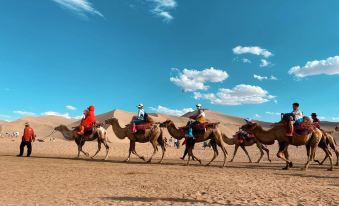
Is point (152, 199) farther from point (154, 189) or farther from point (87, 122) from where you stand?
point (87, 122)

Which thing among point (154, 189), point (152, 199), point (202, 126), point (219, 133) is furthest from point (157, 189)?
point (219, 133)

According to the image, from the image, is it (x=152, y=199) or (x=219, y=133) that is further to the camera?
(x=219, y=133)

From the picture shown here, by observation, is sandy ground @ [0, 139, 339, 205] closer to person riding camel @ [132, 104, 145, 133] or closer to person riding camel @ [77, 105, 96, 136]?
person riding camel @ [132, 104, 145, 133]

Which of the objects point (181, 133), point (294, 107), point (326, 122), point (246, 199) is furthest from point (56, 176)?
point (326, 122)

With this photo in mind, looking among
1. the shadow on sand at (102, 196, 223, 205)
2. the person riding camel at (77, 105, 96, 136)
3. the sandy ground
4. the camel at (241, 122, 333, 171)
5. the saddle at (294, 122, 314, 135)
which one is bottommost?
the shadow on sand at (102, 196, 223, 205)

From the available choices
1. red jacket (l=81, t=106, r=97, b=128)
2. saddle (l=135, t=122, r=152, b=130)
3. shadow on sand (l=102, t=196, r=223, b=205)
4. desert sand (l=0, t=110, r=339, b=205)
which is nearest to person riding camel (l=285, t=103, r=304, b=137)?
desert sand (l=0, t=110, r=339, b=205)

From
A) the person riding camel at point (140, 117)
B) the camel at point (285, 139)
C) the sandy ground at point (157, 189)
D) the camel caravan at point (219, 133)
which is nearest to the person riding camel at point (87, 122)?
the camel caravan at point (219, 133)

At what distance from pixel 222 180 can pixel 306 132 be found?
6.51 meters

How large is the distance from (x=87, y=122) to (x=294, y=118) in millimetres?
10581

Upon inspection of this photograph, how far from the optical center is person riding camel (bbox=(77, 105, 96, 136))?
21.8 metres

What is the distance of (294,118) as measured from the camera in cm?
1723

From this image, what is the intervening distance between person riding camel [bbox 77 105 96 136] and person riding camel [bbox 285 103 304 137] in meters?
10.0

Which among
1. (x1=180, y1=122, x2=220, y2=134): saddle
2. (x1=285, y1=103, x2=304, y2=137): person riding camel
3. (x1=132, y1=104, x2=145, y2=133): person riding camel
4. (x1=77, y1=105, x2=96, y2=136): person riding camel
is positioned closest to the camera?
(x1=285, y1=103, x2=304, y2=137): person riding camel

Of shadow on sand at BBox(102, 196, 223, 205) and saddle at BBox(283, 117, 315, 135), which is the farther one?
saddle at BBox(283, 117, 315, 135)
